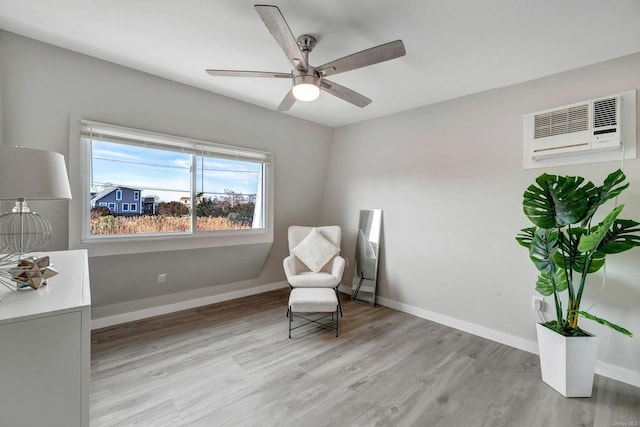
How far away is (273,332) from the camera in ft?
9.58

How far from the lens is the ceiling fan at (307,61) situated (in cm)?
149

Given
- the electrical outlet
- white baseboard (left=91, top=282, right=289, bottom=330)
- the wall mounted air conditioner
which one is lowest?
white baseboard (left=91, top=282, right=289, bottom=330)

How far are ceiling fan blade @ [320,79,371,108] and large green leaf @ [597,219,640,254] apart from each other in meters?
2.01

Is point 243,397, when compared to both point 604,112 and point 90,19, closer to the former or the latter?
point 90,19

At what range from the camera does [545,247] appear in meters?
2.18

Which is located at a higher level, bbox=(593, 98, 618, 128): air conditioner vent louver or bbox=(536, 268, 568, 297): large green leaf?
bbox=(593, 98, 618, 128): air conditioner vent louver

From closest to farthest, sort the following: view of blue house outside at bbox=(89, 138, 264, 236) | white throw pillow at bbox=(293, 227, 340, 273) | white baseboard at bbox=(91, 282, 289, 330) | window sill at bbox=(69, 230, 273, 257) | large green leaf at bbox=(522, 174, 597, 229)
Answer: large green leaf at bbox=(522, 174, 597, 229) → window sill at bbox=(69, 230, 273, 257) → view of blue house outside at bbox=(89, 138, 264, 236) → white baseboard at bbox=(91, 282, 289, 330) → white throw pillow at bbox=(293, 227, 340, 273)

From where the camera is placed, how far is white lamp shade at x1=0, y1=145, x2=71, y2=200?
A: 1.21 meters

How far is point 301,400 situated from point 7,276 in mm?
1773

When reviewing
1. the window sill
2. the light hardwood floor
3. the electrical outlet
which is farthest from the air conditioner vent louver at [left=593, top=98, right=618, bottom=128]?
the window sill

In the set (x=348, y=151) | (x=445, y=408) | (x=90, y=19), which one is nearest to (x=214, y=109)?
(x=90, y=19)

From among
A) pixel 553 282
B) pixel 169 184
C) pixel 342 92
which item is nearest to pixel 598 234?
pixel 553 282

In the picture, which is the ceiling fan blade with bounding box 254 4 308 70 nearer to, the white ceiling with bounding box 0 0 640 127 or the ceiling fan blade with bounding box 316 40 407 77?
the ceiling fan blade with bounding box 316 40 407 77

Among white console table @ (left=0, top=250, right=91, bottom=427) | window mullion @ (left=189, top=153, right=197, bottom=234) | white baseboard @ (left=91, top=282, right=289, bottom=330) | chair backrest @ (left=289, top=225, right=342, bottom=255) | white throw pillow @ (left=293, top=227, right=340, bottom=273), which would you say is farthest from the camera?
chair backrest @ (left=289, top=225, right=342, bottom=255)
